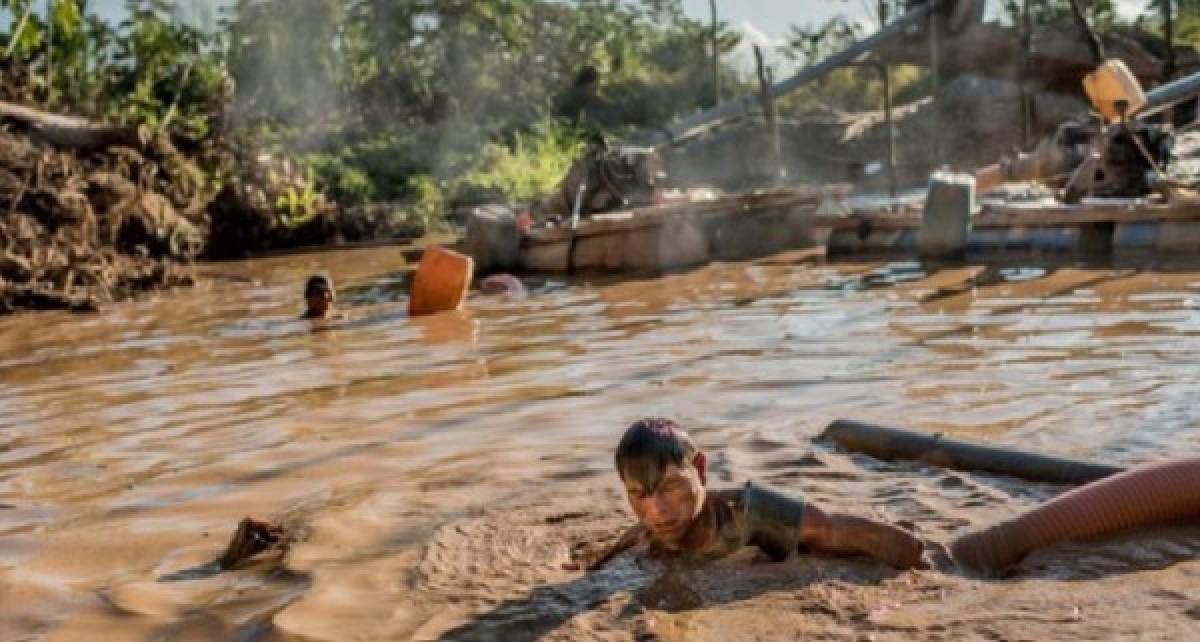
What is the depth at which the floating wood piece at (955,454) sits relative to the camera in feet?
13.5

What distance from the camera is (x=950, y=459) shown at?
4496 mm

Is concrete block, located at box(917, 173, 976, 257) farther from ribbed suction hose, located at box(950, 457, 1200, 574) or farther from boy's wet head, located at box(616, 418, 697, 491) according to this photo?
boy's wet head, located at box(616, 418, 697, 491)

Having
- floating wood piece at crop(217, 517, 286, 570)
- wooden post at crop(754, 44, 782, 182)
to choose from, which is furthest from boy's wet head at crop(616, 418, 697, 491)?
wooden post at crop(754, 44, 782, 182)

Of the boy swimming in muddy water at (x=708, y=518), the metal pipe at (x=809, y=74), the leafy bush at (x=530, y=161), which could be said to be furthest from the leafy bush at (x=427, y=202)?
the boy swimming in muddy water at (x=708, y=518)

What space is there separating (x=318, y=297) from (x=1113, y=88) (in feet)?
22.6

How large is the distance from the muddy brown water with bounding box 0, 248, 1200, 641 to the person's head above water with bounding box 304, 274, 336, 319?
0.26 meters

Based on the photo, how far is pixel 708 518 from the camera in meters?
3.68

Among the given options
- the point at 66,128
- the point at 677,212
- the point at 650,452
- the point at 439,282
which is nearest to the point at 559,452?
the point at 650,452

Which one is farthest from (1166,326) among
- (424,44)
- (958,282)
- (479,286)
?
(424,44)

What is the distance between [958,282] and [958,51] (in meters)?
16.7

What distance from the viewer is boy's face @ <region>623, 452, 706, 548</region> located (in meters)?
3.45

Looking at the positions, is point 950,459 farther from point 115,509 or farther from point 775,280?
point 775,280

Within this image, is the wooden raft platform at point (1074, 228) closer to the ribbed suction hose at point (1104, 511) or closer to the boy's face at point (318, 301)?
the boy's face at point (318, 301)

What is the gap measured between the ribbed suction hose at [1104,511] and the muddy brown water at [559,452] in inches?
2.3
